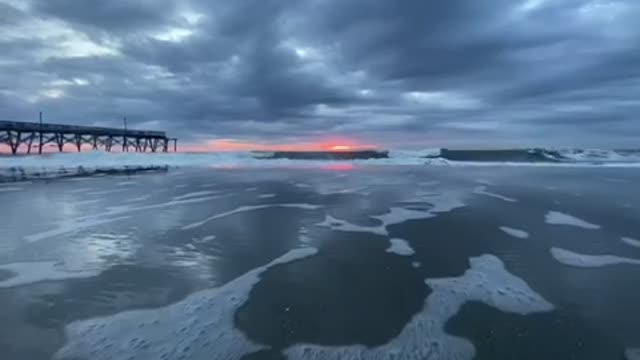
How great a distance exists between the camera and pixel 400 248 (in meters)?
8.24

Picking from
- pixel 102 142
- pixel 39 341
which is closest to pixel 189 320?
pixel 39 341

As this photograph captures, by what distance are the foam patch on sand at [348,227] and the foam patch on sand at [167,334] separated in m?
4.83

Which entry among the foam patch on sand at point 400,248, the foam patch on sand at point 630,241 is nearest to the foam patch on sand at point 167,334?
the foam patch on sand at point 400,248

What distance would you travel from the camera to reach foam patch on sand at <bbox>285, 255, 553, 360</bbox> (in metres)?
4.08

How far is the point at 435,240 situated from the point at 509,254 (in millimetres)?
1574

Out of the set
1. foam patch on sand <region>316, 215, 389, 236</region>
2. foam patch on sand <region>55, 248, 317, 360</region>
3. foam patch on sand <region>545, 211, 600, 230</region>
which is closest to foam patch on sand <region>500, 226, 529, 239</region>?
foam patch on sand <region>545, 211, 600, 230</region>

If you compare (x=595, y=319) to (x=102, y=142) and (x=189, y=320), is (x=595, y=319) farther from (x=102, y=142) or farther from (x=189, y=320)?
(x=102, y=142)

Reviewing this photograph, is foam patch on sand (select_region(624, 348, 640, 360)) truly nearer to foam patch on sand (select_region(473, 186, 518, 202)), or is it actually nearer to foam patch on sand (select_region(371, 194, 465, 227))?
foam patch on sand (select_region(371, 194, 465, 227))

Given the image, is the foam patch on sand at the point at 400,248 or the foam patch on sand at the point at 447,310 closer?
the foam patch on sand at the point at 447,310

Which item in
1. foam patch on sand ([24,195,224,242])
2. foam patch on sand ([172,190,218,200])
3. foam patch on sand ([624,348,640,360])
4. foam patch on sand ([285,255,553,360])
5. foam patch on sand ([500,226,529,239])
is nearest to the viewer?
foam patch on sand ([624,348,640,360])

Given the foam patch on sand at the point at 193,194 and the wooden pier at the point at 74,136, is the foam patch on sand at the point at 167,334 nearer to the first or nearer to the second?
the foam patch on sand at the point at 193,194

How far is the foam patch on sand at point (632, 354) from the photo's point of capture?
397cm

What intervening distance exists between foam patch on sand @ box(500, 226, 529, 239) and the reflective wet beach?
46mm

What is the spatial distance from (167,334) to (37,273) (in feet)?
11.6
